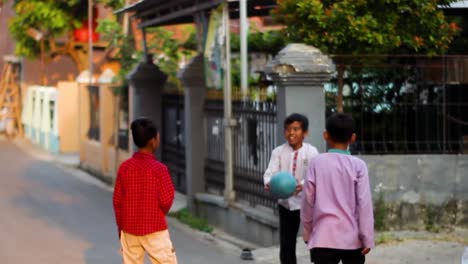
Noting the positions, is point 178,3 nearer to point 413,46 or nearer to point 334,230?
point 413,46

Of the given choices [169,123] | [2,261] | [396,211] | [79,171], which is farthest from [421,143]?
[79,171]

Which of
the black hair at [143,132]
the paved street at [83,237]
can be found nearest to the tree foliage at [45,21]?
the paved street at [83,237]

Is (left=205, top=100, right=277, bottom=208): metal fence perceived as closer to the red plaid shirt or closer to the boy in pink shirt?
the red plaid shirt

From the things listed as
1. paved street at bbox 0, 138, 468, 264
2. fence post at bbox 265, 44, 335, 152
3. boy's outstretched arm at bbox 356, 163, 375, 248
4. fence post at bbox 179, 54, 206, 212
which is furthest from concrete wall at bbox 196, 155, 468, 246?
boy's outstretched arm at bbox 356, 163, 375, 248

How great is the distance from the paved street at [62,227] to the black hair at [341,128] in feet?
15.0

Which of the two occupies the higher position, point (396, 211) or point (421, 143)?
point (421, 143)

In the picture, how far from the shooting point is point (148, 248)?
22.4 ft

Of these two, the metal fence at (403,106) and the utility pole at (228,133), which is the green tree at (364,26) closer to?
the metal fence at (403,106)

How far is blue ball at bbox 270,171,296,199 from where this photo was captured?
751 centimetres

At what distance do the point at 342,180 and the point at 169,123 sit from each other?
11664mm

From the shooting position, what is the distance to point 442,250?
973cm

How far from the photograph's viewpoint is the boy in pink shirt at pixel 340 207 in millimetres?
5883

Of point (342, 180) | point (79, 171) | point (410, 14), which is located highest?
point (410, 14)

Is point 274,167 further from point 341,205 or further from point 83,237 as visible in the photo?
point 83,237
